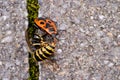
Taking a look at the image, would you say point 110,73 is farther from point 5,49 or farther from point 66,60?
point 5,49

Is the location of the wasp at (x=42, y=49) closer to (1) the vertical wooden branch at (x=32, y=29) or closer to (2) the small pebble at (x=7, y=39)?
(1) the vertical wooden branch at (x=32, y=29)

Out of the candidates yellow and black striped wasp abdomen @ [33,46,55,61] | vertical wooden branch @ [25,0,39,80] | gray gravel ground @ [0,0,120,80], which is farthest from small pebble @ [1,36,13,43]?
yellow and black striped wasp abdomen @ [33,46,55,61]

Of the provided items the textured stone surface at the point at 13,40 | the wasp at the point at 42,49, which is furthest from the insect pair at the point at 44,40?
the textured stone surface at the point at 13,40

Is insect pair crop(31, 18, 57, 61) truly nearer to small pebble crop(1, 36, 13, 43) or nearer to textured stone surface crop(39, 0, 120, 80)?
textured stone surface crop(39, 0, 120, 80)

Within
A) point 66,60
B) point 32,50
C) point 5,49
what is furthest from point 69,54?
point 5,49

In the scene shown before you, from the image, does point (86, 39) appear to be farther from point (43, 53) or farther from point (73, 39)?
point (43, 53)

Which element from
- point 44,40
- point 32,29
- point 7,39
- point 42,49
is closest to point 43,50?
point 42,49
